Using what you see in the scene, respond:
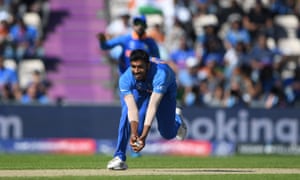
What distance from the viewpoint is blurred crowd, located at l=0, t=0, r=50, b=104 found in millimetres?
19828

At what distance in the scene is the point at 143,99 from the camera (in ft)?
40.9

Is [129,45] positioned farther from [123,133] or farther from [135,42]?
[123,133]

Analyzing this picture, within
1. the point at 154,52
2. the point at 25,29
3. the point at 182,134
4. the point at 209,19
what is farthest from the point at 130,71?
the point at 209,19

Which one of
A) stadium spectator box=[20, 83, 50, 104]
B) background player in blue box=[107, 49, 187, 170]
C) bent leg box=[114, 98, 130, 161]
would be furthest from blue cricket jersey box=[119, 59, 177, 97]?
stadium spectator box=[20, 83, 50, 104]

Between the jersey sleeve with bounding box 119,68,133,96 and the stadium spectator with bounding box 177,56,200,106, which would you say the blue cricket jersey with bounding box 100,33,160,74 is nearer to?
the jersey sleeve with bounding box 119,68,133,96

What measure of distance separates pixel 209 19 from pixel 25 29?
175 inches

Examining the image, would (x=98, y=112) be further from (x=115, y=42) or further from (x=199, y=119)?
(x=115, y=42)

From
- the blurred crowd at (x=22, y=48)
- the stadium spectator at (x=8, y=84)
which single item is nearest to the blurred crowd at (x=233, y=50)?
the blurred crowd at (x=22, y=48)

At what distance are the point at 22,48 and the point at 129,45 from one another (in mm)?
6391

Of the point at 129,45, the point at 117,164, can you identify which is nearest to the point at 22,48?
the point at 129,45

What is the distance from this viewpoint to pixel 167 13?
22750mm

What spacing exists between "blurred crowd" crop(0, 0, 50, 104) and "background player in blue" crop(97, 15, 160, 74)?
4452 millimetres

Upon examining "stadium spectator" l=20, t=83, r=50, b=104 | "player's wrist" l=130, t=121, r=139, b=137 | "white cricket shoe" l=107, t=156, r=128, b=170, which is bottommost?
"stadium spectator" l=20, t=83, r=50, b=104

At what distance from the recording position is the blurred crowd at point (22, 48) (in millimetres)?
19828
